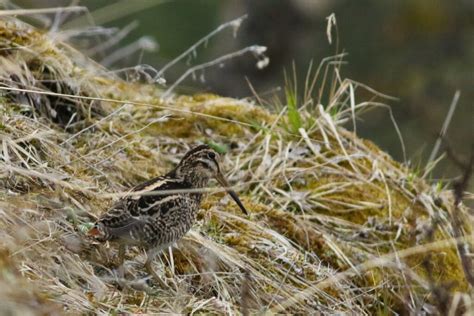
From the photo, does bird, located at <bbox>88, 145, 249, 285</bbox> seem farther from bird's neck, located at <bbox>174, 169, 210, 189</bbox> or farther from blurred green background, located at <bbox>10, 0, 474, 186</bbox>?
blurred green background, located at <bbox>10, 0, 474, 186</bbox>

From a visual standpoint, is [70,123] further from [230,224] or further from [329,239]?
[329,239]

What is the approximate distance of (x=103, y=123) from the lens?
6.62 m

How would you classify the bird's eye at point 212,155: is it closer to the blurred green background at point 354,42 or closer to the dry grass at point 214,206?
the dry grass at point 214,206

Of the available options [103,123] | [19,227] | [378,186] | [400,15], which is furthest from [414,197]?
[400,15]

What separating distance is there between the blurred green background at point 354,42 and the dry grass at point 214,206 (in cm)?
904

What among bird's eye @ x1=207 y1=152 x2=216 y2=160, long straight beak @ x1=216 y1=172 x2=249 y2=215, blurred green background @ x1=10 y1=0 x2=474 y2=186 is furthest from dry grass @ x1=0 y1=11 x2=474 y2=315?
blurred green background @ x1=10 y1=0 x2=474 y2=186

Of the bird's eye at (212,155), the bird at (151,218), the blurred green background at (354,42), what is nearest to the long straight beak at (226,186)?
the bird's eye at (212,155)

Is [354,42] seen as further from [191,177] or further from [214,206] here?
[191,177]

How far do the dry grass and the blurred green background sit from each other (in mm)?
9042

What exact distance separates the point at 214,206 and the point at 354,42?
44.2 ft

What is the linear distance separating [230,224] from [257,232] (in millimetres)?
145

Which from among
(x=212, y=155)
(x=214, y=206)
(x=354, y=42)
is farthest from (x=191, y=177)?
(x=354, y=42)

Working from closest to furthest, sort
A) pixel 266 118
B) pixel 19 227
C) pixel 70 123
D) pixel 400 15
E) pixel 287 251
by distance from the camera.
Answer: pixel 19 227
pixel 287 251
pixel 70 123
pixel 266 118
pixel 400 15

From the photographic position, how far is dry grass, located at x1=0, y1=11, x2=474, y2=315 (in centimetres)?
506
